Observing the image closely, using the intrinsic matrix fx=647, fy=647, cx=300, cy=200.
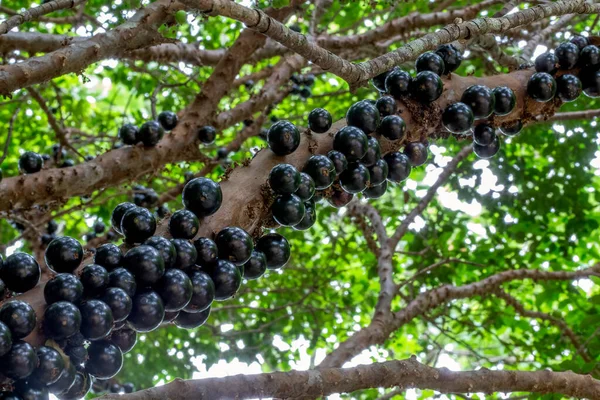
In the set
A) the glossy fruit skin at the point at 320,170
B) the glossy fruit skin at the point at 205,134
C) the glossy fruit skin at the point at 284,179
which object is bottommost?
the glossy fruit skin at the point at 284,179

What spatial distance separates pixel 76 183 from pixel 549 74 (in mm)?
2715

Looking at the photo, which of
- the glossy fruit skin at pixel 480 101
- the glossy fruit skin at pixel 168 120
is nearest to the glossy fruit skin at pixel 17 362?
the glossy fruit skin at pixel 480 101

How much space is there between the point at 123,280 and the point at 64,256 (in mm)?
225

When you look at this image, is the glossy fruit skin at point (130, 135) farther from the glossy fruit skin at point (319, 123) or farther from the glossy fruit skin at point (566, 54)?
the glossy fruit skin at point (566, 54)

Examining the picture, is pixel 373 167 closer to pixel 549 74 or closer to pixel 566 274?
pixel 549 74

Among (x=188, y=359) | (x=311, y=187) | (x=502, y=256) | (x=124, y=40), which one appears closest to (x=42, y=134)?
(x=188, y=359)

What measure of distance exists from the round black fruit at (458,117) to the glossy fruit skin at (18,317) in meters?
1.81

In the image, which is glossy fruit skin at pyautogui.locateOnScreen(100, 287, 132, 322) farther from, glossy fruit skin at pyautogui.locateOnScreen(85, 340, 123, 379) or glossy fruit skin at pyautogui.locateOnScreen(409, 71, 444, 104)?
glossy fruit skin at pyautogui.locateOnScreen(409, 71, 444, 104)

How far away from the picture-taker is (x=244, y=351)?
5.73m

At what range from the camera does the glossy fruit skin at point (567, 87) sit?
9.95 feet

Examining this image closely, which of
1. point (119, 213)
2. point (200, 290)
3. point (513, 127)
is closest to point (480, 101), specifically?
point (513, 127)

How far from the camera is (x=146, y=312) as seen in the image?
80.2 inches

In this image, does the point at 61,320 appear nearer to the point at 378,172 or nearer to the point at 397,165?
the point at 378,172

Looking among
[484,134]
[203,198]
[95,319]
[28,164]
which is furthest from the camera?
[28,164]
